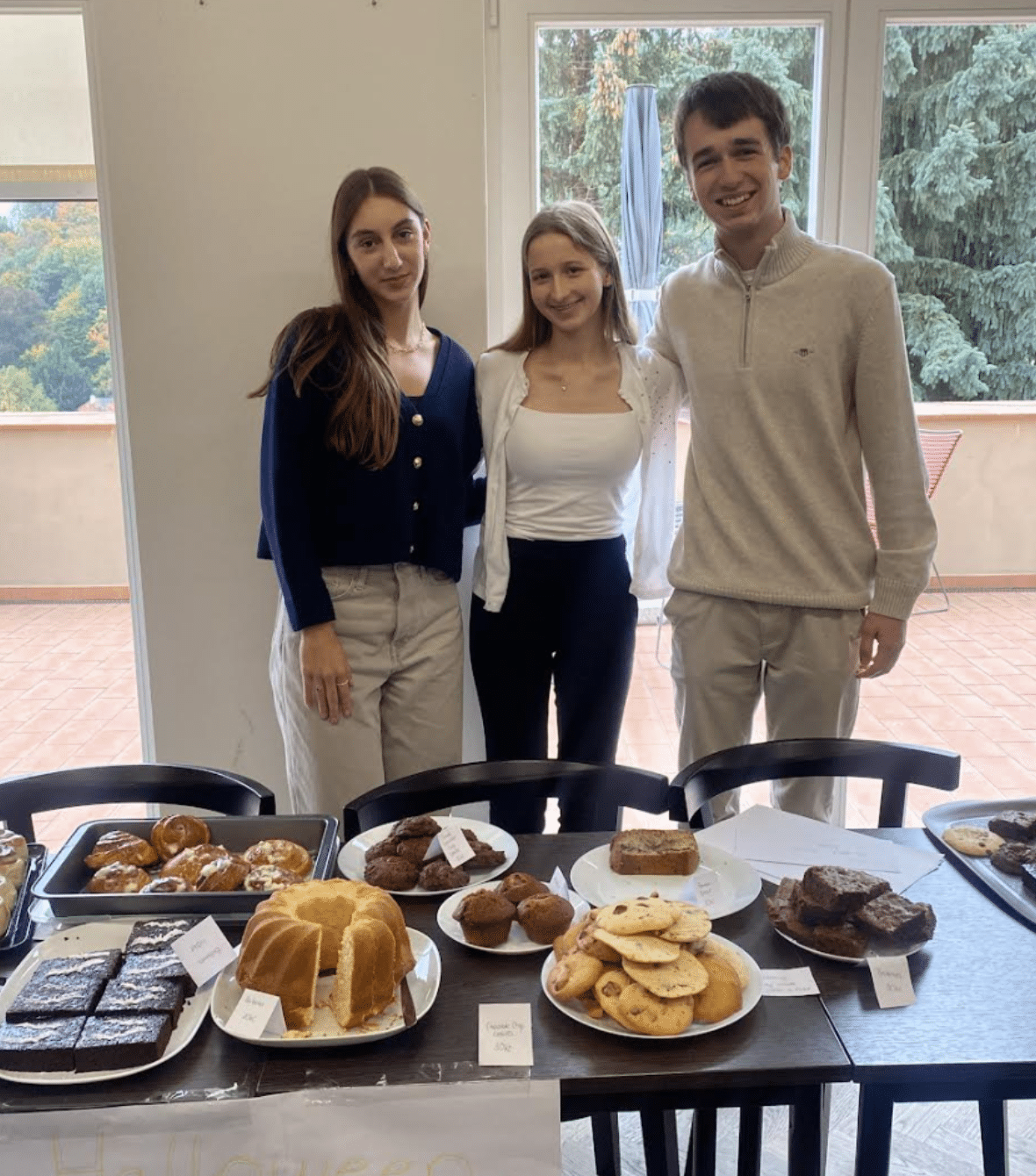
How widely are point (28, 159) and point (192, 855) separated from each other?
212 centimetres

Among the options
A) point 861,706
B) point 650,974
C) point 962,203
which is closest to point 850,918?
point 650,974

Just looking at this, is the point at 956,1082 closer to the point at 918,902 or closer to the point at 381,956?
the point at 918,902

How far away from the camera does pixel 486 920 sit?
1165 millimetres

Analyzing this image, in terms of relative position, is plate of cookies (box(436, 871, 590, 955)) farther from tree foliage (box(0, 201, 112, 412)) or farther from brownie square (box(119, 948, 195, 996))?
tree foliage (box(0, 201, 112, 412))

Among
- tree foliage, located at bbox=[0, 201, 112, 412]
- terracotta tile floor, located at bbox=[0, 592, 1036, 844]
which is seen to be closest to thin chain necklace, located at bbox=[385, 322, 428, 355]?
terracotta tile floor, located at bbox=[0, 592, 1036, 844]

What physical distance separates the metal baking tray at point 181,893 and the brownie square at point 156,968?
0.10 meters

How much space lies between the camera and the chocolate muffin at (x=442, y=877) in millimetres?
1294

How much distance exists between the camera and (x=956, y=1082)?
98 centimetres

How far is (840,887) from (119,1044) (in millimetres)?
748

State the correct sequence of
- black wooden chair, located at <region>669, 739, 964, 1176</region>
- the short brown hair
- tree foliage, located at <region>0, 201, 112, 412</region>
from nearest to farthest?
black wooden chair, located at <region>669, 739, 964, 1176</region>, the short brown hair, tree foliage, located at <region>0, 201, 112, 412</region>

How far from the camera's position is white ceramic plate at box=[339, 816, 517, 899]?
130 centimetres

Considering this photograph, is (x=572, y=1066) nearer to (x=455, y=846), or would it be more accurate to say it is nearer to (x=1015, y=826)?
(x=455, y=846)

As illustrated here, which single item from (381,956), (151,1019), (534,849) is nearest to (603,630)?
(534,849)

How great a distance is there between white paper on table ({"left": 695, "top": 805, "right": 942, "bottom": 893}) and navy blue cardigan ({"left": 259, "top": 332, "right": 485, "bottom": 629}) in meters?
0.77
